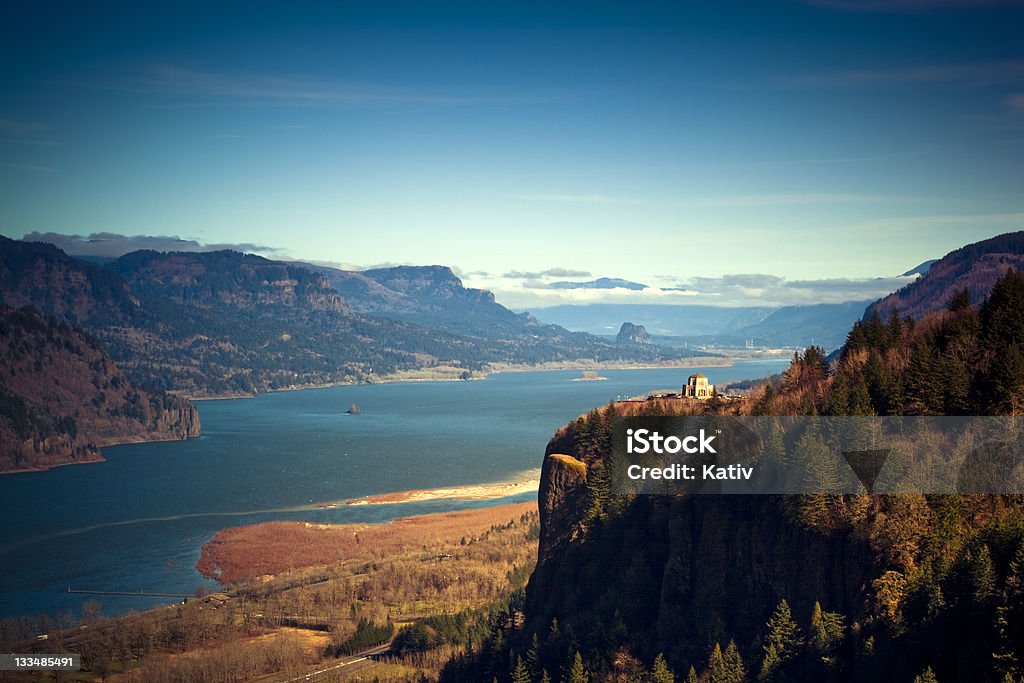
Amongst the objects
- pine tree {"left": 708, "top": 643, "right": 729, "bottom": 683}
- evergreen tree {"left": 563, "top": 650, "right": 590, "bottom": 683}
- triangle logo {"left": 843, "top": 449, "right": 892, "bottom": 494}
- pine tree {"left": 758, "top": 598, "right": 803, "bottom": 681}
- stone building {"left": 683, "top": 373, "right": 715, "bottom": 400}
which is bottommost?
evergreen tree {"left": 563, "top": 650, "right": 590, "bottom": 683}

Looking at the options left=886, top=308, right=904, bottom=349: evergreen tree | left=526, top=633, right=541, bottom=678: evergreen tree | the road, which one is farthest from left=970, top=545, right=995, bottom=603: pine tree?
the road

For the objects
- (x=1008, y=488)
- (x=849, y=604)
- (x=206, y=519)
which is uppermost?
(x=1008, y=488)

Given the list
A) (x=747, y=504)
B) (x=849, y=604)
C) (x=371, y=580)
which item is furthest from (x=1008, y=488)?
(x=371, y=580)

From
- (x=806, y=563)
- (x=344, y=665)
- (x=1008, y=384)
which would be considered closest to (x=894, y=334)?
(x=1008, y=384)

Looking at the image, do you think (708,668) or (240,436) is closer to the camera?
(708,668)

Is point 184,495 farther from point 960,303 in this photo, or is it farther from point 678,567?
point 960,303

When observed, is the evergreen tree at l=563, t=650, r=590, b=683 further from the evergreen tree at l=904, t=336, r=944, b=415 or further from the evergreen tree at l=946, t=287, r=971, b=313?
the evergreen tree at l=946, t=287, r=971, b=313

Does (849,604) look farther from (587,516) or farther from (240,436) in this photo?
(240,436)
